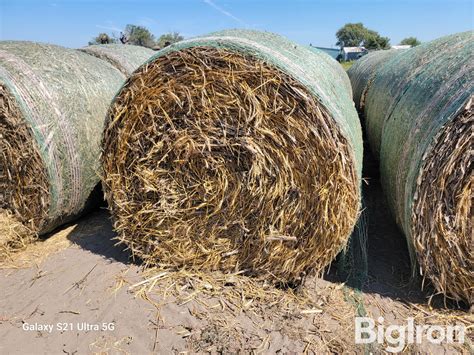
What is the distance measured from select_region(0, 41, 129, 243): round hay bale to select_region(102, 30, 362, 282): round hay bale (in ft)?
1.93

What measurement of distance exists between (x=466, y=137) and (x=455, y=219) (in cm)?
52

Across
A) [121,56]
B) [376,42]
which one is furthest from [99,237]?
[376,42]

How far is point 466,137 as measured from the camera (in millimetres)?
2322

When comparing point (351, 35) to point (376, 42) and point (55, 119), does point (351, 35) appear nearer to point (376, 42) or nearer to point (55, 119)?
point (376, 42)

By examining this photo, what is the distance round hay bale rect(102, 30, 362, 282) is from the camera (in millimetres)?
2525

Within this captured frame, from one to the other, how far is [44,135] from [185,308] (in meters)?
1.75

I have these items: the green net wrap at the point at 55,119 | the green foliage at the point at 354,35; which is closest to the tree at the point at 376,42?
the green foliage at the point at 354,35

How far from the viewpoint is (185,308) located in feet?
8.83

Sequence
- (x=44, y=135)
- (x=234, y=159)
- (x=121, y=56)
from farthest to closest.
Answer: (x=121, y=56) → (x=44, y=135) → (x=234, y=159)

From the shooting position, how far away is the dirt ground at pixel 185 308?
7.88ft

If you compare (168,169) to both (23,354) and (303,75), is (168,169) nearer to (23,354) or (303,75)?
(303,75)

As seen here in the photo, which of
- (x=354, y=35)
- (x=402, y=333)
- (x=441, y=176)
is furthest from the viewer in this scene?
(x=354, y=35)

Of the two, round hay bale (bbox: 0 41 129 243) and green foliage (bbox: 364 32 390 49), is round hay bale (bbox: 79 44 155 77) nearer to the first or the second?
round hay bale (bbox: 0 41 129 243)

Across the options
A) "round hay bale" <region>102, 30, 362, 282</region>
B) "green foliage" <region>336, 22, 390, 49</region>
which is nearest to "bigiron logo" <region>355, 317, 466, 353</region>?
"round hay bale" <region>102, 30, 362, 282</region>
